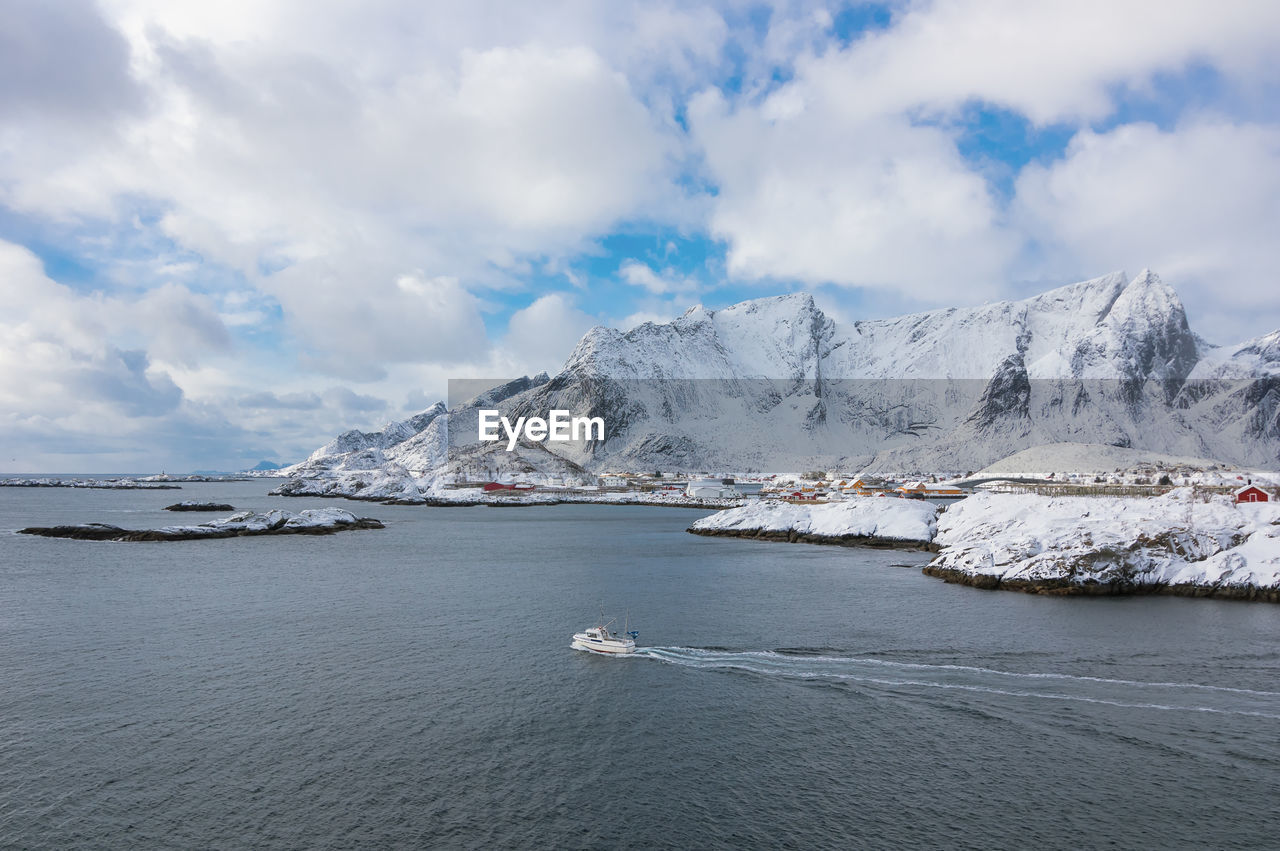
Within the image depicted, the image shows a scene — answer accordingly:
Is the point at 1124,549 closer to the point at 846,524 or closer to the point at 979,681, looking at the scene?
the point at 979,681

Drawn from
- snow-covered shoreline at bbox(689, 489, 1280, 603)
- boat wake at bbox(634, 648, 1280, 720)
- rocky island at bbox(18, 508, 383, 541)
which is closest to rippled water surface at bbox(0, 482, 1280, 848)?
boat wake at bbox(634, 648, 1280, 720)

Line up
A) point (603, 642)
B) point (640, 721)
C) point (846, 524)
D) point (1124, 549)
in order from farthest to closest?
point (846, 524)
point (1124, 549)
point (603, 642)
point (640, 721)

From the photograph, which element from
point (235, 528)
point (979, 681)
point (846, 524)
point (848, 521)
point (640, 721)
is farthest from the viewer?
point (235, 528)

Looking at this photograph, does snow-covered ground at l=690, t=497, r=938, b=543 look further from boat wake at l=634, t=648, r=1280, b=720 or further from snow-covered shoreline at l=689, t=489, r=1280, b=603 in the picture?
boat wake at l=634, t=648, r=1280, b=720

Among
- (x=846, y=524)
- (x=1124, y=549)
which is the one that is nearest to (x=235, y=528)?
(x=846, y=524)

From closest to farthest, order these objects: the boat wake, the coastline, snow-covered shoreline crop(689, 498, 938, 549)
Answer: the boat wake
the coastline
snow-covered shoreline crop(689, 498, 938, 549)

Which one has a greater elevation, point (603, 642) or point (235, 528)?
point (235, 528)

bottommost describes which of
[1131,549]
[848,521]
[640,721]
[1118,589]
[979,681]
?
[1118,589]

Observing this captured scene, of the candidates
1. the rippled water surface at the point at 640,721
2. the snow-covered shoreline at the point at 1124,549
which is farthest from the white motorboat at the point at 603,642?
the snow-covered shoreline at the point at 1124,549
